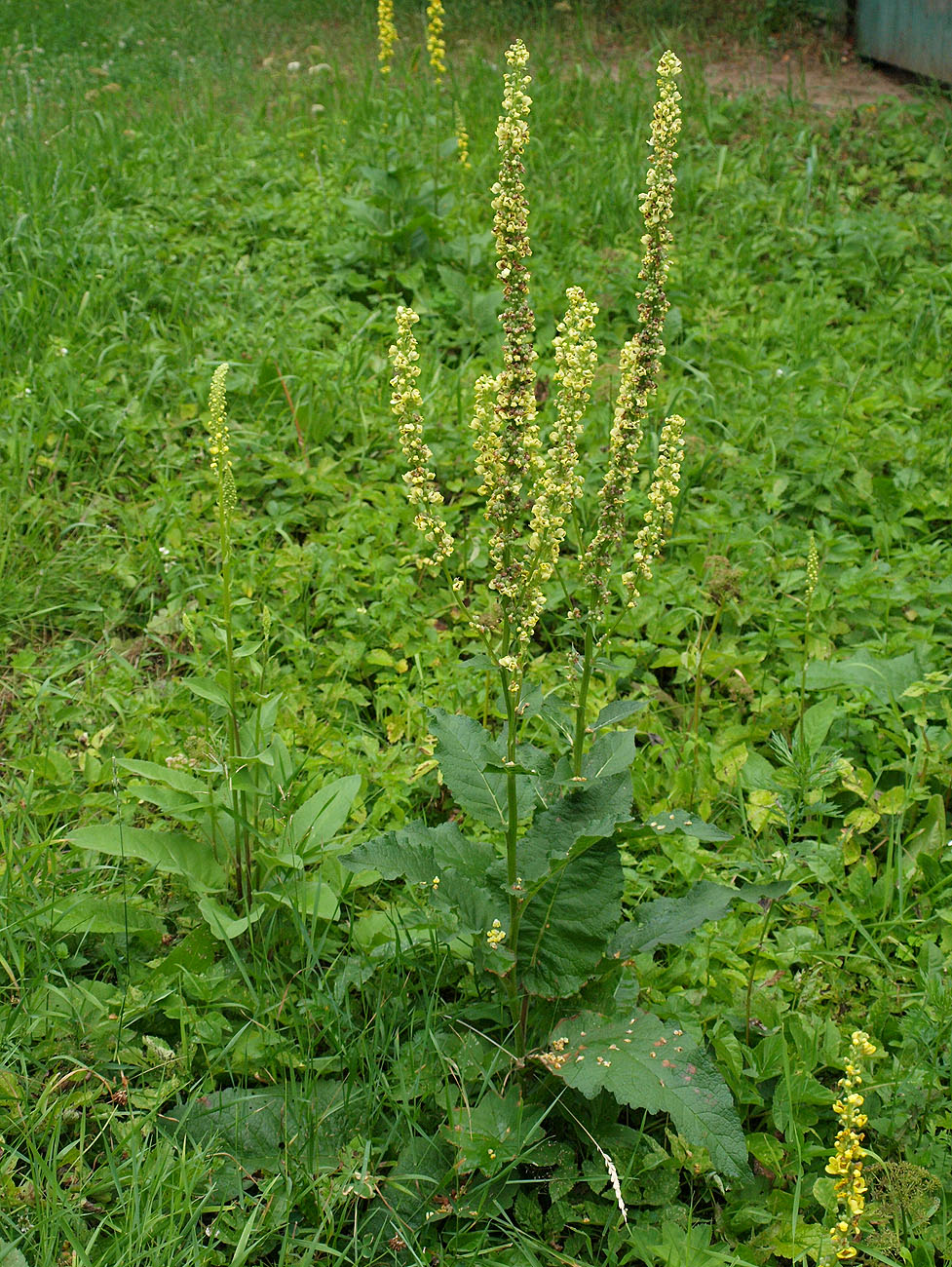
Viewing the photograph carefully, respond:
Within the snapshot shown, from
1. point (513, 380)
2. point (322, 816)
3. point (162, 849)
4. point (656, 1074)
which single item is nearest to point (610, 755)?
point (656, 1074)

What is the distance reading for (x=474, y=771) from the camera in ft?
7.27

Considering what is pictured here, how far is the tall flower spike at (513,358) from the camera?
179 centimetres

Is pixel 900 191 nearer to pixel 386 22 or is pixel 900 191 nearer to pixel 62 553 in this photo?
pixel 386 22

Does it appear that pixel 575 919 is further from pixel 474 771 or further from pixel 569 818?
pixel 474 771

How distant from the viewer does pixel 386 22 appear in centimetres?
539

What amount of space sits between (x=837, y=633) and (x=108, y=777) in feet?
7.58

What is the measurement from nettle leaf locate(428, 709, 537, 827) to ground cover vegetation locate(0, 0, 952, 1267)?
0.01 metres

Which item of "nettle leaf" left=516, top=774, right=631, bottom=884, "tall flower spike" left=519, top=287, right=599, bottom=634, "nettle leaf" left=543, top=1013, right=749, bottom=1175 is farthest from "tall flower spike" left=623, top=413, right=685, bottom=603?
"nettle leaf" left=543, top=1013, right=749, bottom=1175

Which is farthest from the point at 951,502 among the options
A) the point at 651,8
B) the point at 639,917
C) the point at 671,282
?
the point at 651,8

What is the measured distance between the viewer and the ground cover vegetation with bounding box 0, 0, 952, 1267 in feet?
6.56

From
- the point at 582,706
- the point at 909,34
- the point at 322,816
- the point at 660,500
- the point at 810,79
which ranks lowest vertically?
the point at 322,816

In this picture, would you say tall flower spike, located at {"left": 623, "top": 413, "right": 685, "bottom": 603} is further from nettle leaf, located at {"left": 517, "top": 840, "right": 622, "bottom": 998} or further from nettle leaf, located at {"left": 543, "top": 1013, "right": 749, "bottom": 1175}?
nettle leaf, located at {"left": 543, "top": 1013, "right": 749, "bottom": 1175}

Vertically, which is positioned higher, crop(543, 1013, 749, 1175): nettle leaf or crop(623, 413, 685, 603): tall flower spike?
crop(623, 413, 685, 603): tall flower spike

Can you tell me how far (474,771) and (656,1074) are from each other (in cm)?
67
